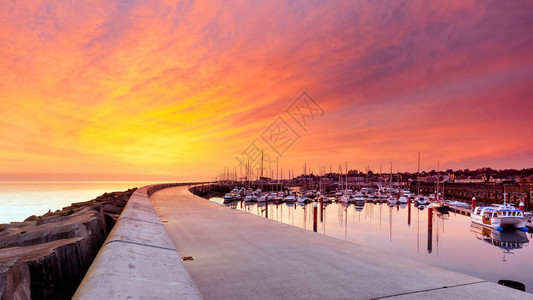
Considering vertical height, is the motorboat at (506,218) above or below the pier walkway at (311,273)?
below

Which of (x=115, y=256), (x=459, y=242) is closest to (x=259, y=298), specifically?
(x=115, y=256)

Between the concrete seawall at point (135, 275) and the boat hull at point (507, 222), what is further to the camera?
the boat hull at point (507, 222)

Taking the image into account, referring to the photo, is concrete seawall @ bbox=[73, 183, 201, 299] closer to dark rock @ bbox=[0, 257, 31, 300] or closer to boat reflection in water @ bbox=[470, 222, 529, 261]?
dark rock @ bbox=[0, 257, 31, 300]

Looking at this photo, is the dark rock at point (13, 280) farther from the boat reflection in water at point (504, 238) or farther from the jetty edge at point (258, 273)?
the boat reflection in water at point (504, 238)

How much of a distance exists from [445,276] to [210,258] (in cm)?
498

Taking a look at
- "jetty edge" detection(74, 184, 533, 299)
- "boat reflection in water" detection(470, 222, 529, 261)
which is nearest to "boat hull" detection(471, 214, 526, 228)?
"boat reflection in water" detection(470, 222, 529, 261)

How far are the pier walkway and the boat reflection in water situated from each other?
24.1m

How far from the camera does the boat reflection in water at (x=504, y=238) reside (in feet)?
88.9

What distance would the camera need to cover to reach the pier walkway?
5340 millimetres

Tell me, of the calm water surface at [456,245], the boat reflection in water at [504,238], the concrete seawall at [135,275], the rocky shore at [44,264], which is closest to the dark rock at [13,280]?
the rocky shore at [44,264]

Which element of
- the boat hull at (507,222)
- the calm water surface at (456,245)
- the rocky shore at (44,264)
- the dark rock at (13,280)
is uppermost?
the dark rock at (13,280)

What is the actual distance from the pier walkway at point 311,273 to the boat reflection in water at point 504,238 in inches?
947

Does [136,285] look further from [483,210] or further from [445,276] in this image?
[483,210]

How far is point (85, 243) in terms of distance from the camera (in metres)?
5.36
